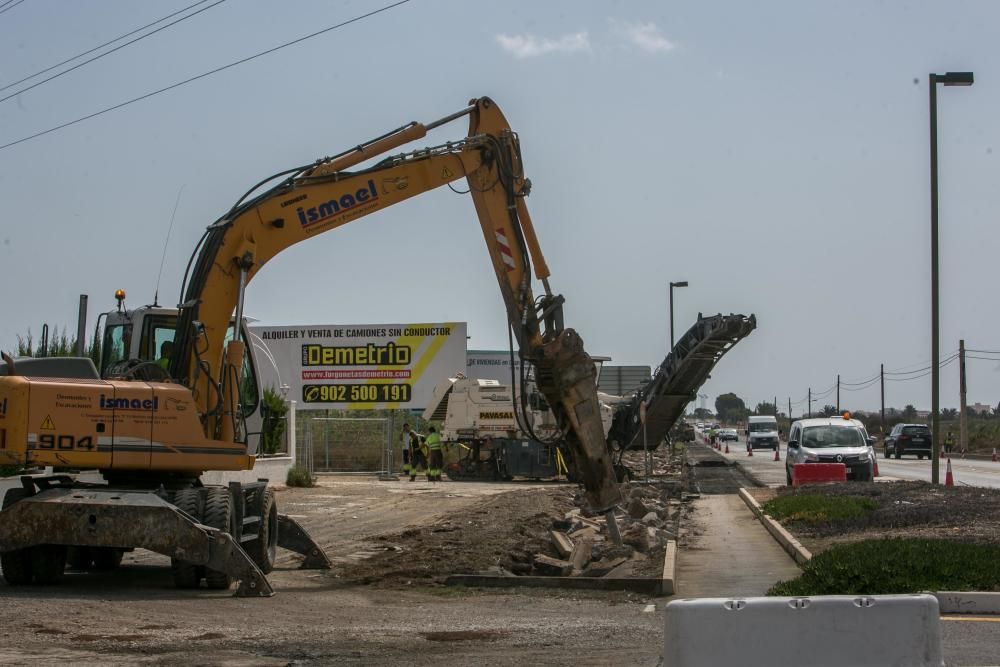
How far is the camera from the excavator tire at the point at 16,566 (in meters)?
12.2

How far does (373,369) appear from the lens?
4622cm

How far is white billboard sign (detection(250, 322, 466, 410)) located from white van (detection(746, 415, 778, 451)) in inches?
1261

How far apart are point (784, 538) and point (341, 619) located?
→ 8.25 meters

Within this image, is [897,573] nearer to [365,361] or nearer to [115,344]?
[115,344]

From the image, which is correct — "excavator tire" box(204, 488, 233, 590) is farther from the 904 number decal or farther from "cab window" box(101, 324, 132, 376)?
"cab window" box(101, 324, 132, 376)

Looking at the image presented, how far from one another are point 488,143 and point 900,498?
36.4 feet

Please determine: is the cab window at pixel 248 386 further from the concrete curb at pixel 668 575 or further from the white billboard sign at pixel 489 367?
the white billboard sign at pixel 489 367

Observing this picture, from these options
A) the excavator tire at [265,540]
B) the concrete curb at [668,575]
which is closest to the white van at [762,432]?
the concrete curb at [668,575]

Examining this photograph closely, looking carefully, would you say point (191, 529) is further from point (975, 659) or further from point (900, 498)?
point (900, 498)

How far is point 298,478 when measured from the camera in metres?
32.5

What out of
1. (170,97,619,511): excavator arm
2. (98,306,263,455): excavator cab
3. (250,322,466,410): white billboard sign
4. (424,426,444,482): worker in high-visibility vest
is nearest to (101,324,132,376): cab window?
(98,306,263,455): excavator cab

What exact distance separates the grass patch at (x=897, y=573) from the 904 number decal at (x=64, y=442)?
267 inches

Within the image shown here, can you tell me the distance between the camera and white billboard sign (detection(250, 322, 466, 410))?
45562 mm

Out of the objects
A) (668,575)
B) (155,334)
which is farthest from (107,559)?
(668,575)
